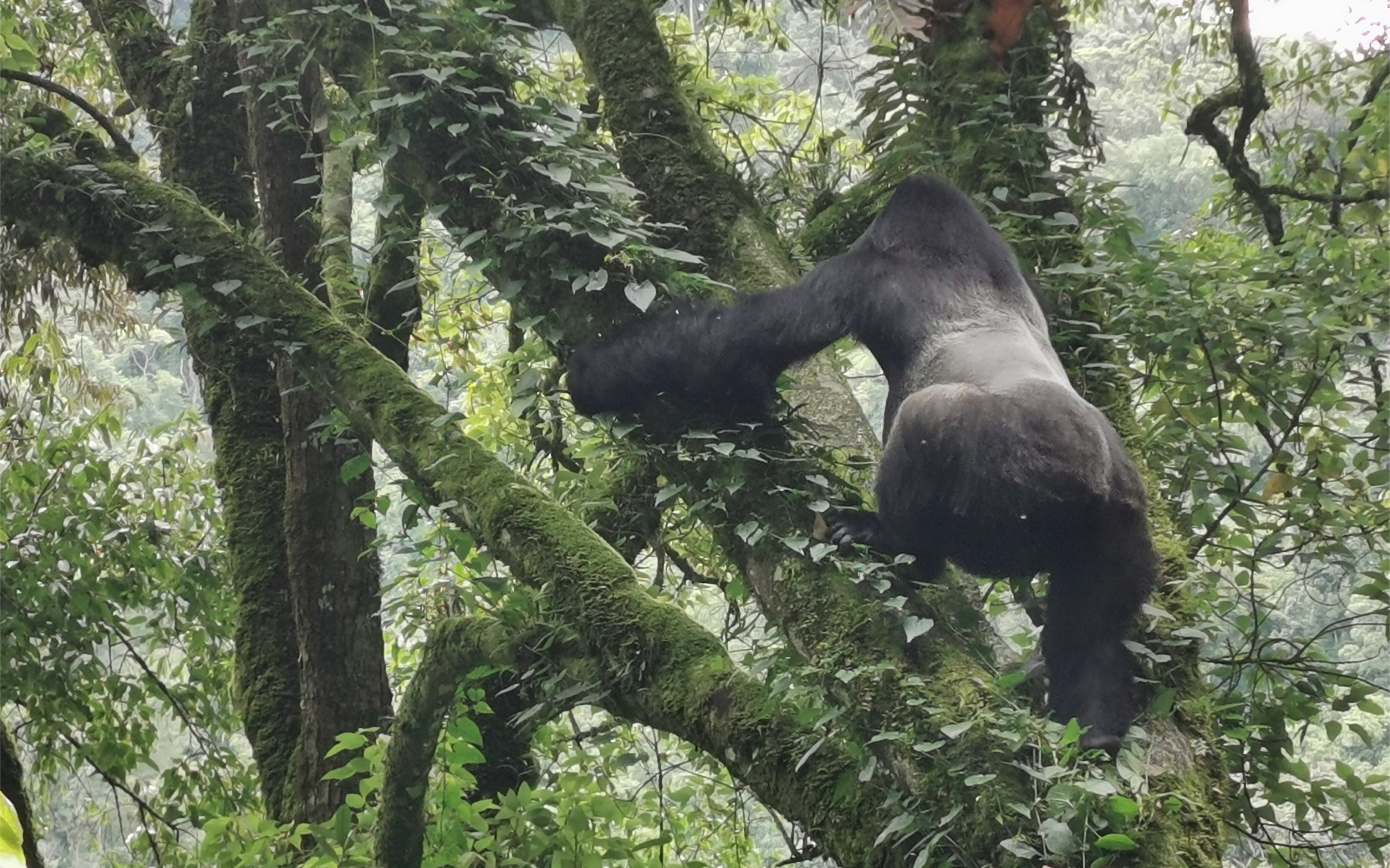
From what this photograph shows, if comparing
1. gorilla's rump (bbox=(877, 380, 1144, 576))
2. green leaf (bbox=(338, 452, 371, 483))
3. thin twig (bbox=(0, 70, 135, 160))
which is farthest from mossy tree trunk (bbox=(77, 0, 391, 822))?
gorilla's rump (bbox=(877, 380, 1144, 576))

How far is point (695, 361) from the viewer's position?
2.86 m

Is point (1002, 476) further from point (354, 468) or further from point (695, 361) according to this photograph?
point (354, 468)

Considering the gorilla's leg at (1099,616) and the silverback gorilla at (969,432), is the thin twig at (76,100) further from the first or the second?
the gorilla's leg at (1099,616)

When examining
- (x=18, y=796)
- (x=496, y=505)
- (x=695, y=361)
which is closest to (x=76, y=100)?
(x=496, y=505)

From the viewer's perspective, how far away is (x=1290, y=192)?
4.69 metres

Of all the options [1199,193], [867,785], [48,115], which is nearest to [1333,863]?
[867,785]

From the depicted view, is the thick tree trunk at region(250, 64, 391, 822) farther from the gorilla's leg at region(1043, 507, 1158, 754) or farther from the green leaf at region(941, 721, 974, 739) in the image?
the green leaf at region(941, 721, 974, 739)

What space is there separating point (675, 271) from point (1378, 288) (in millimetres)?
2145

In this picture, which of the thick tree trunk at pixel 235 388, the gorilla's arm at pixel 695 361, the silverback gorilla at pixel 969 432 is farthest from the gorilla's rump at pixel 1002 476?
the thick tree trunk at pixel 235 388

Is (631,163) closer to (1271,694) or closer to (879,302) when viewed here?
(879,302)

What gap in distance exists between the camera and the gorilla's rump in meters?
2.74

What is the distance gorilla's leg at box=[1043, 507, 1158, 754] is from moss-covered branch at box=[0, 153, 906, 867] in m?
0.65

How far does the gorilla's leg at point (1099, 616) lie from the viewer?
271cm

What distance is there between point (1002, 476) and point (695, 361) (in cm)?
72
